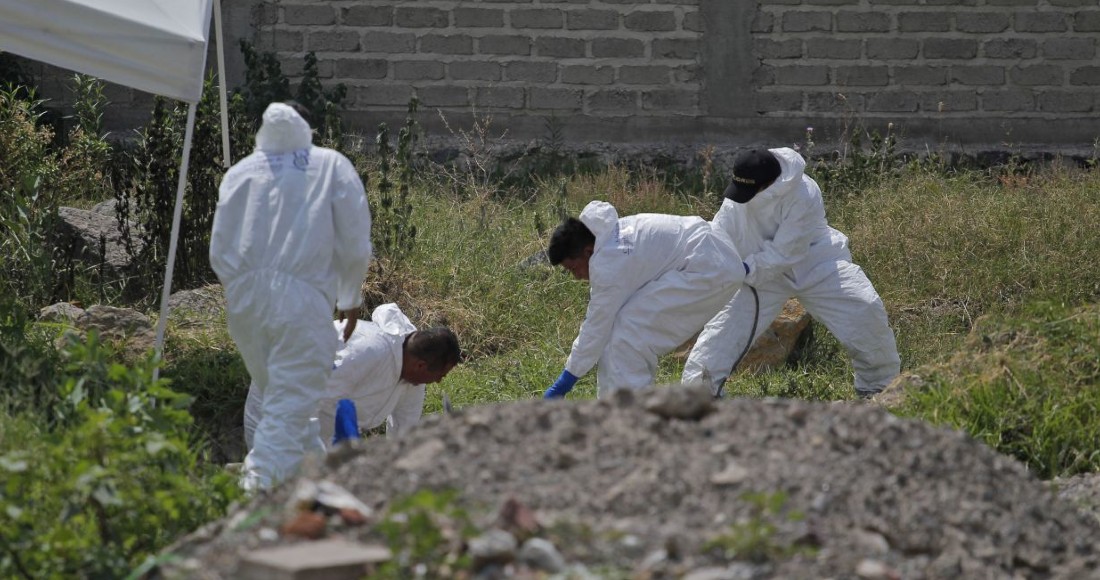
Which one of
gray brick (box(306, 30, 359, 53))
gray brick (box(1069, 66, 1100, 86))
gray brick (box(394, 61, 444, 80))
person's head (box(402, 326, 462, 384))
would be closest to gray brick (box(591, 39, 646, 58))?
gray brick (box(394, 61, 444, 80))

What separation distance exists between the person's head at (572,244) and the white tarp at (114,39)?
1.70 m

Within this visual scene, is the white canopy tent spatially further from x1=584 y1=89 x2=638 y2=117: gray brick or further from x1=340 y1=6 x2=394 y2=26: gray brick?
x1=584 y1=89 x2=638 y2=117: gray brick

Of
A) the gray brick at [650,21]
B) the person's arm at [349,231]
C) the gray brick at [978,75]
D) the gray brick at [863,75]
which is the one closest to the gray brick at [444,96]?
the gray brick at [650,21]

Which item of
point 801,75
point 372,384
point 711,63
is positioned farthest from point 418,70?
point 372,384

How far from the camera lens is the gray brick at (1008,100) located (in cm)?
1079

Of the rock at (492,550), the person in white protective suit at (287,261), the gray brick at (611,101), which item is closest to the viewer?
the rock at (492,550)

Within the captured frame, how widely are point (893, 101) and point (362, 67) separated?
400 cm

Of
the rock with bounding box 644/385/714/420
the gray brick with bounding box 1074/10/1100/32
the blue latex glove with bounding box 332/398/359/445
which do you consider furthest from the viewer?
the gray brick with bounding box 1074/10/1100/32

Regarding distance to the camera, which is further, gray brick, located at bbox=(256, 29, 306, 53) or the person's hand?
gray brick, located at bbox=(256, 29, 306, 53)

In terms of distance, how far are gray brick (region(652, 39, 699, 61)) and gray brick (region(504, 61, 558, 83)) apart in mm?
793

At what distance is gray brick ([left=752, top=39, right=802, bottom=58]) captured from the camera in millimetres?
10734

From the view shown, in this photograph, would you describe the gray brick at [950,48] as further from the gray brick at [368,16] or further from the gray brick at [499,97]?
the gray brick at [368,16]

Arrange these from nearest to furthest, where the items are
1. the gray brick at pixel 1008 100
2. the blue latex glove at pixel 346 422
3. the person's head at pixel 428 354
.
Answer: the blue latex glove at pixel 346 422 → the person's head at pixel 428 354 → the gray brick at pixel 1008 100

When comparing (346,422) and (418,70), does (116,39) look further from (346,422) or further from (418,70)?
(418,70)
